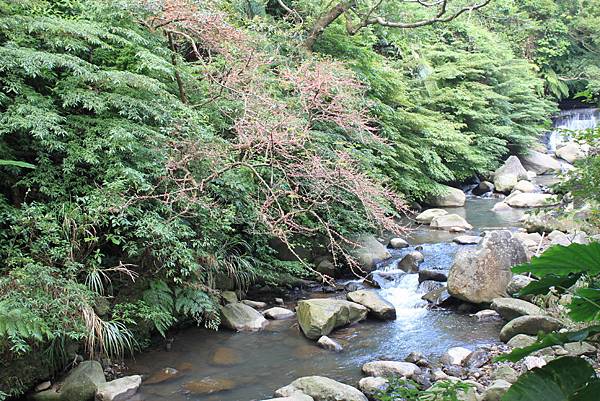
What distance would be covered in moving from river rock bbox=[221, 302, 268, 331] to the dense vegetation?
24cm

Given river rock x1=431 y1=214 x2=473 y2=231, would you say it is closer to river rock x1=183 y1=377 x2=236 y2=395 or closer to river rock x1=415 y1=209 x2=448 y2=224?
river rock x1=415 y1=209 x2=448 y2=224

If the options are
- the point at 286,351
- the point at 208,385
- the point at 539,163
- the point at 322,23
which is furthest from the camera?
the point at 539,163

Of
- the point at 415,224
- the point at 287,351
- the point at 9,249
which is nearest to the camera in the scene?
the point at 9,249

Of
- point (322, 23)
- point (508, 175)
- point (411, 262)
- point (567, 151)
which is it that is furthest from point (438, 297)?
point (567, 151)

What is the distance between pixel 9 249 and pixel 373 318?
3.97m

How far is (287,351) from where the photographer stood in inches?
211

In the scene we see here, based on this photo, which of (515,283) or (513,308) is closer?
(513,308)

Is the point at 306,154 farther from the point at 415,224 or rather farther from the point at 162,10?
the point at 415,224

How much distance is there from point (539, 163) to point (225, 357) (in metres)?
13.4

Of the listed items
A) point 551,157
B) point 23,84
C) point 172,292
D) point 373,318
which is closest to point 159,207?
point 172,292

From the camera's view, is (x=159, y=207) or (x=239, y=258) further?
(x=239, y=258)

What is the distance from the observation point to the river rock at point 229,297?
6273 millimetres

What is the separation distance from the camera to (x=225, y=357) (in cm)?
520

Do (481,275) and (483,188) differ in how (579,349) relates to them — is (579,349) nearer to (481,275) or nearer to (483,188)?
(481,275)
